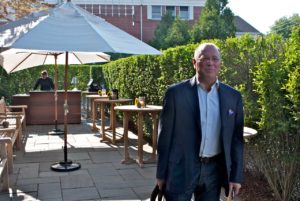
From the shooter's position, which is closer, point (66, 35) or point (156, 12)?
point (66, 35)

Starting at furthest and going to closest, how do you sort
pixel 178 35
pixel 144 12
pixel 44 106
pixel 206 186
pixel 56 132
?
1. pixel 144 12
2. pixel 178 35
3. pixel 44 106
4. pixel 56 132
5. pixel 206 186

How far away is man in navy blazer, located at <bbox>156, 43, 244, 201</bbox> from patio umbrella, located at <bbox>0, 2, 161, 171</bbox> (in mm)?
2086

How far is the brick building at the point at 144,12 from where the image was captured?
44750 mm

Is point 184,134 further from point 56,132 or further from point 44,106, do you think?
point 44,106

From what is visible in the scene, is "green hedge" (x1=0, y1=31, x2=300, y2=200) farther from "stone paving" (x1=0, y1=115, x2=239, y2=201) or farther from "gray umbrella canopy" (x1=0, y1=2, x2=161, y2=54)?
"stone paving" (x1=0, y1=115, x2=239, y2=201)

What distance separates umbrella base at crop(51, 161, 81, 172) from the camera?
588 cm

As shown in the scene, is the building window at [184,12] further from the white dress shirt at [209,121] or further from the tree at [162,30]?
the white dress shirt at [209,121]


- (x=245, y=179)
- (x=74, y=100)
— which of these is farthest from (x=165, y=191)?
(x=74, y=100)

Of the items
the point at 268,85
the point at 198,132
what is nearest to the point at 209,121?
the point at 198,132

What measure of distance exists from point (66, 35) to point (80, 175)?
7.08 ft

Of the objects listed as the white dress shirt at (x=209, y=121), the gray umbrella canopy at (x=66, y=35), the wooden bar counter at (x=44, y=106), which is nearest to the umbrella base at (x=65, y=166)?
the gray umbrella canopy at (x=66, y=35)

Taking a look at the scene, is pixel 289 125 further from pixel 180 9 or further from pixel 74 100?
pixel 180 9

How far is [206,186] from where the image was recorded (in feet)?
8.73

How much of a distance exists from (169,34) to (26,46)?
34.1 m
